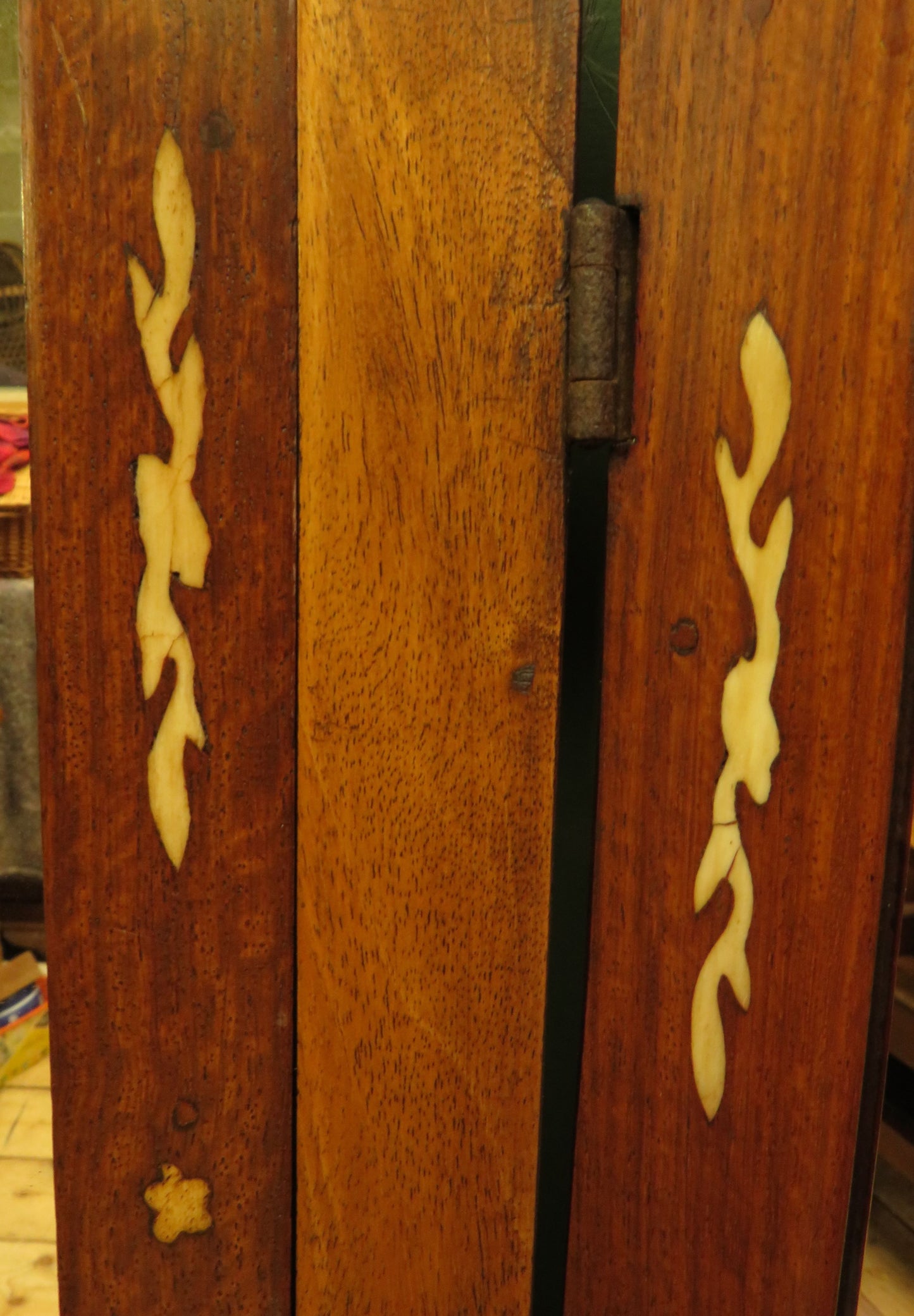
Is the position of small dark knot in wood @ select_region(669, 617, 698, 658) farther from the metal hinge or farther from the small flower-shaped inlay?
the small flower-shaped inlay

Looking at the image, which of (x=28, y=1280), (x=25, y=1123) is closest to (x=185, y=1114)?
(x=28, y=1280)

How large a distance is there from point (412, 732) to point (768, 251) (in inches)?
11.8

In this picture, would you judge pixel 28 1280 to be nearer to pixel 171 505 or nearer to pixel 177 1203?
pixel 177 1203

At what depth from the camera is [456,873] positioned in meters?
0.55

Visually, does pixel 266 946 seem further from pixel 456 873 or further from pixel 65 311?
pixel 65 311

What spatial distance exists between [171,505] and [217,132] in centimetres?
19

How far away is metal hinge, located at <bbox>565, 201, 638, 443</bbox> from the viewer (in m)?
0.50

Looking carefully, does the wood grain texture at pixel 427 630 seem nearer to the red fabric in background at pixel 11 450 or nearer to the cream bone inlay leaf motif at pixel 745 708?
the cream bone inlay leaf motif at pixel 745 708

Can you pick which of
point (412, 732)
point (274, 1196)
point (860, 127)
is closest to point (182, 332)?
point (412, 732)

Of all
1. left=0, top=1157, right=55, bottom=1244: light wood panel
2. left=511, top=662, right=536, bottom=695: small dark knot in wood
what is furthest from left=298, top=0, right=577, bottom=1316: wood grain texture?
left=0, top=1157, right=55, bottom=1244: light wood panel

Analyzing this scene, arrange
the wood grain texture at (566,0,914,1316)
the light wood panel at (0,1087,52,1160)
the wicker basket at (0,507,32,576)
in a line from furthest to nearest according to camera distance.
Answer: the wicker basket at (0,507,32,576), the light wood panel at (0,1087,52,1160), the wood grain texture at (566,0,914,1316)

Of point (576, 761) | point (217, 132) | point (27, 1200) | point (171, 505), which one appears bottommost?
point (27, 1200)

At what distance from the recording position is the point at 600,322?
0.50 m

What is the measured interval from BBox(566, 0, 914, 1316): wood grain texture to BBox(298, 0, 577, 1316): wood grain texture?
4 cm
